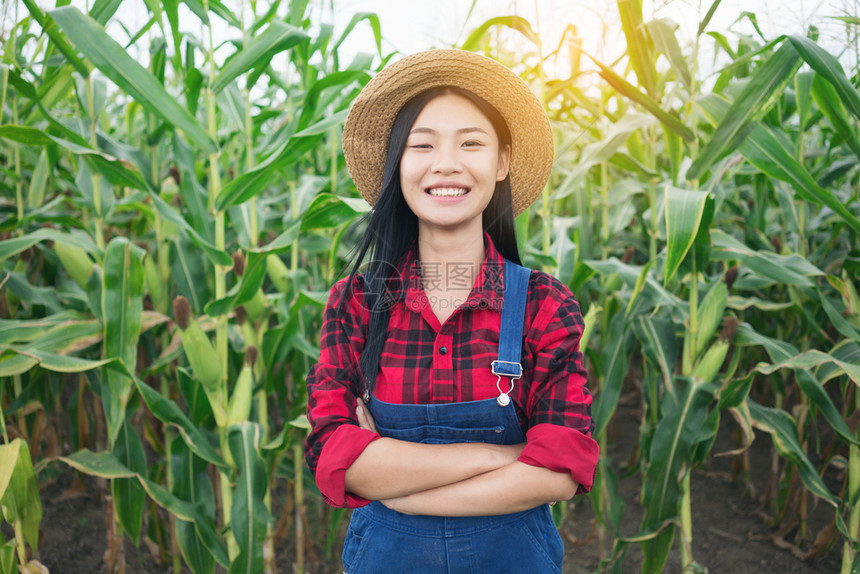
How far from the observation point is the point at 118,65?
1.28 metres

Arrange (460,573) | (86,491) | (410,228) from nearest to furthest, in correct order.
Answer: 1. (460,573)
2. (410,228)
3. (86,491)

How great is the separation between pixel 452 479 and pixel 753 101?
112 cm

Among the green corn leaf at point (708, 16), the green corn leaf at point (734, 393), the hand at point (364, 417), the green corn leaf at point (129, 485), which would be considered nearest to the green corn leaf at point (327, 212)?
the hand at point (364, 417)

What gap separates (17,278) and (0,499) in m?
0.78

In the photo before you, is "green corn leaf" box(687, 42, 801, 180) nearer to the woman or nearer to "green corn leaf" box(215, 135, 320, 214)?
the woman

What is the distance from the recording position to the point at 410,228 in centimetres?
113

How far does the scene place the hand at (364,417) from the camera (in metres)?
1.00

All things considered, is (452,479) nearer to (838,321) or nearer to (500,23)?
(500,23)

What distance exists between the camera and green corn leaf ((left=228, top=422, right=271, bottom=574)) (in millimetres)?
1563

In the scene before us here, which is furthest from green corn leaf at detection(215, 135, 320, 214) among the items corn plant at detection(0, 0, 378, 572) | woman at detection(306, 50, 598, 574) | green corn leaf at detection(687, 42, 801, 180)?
green corn leaf at detection(687, 42, 801, 180)

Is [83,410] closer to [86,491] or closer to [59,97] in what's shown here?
[86,491]

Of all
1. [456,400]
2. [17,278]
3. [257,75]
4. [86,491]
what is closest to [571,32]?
[257,75]

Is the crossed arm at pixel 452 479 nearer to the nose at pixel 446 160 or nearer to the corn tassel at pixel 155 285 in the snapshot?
the nose at pixel 446 160

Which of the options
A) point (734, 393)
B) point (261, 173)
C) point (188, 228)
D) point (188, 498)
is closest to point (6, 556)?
point (188, 498)
